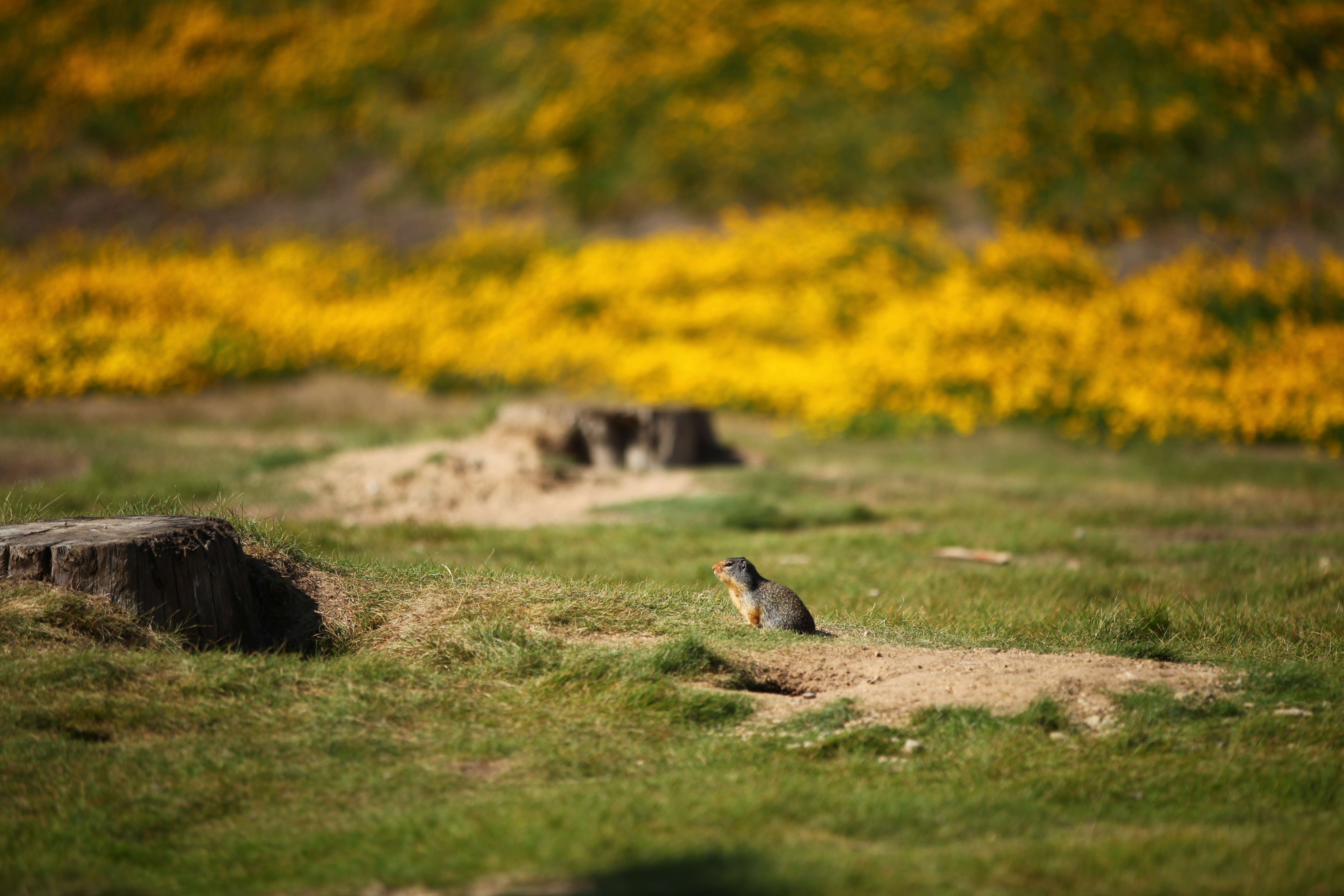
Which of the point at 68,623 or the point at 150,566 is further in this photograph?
the point at 150,566

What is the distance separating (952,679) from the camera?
4188 millimetres

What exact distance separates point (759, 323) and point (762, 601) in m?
11.0

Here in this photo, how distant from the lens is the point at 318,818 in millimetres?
3311

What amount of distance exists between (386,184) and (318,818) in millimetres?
18037

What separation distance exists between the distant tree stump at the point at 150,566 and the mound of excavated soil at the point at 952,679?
2065 mm

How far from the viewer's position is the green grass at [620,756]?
3.03m

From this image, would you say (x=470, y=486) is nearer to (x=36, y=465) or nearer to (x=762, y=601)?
(x=36, y=465)

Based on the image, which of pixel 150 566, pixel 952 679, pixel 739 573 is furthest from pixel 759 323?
pixel 150 566

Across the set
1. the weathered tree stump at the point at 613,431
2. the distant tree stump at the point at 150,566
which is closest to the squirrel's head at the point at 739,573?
the distant tree stump at the point at 150,566

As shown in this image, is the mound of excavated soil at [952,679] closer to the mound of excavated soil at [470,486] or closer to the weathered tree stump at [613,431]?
the mound of excavated soil at [470,486]

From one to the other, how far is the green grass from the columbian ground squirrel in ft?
0.47

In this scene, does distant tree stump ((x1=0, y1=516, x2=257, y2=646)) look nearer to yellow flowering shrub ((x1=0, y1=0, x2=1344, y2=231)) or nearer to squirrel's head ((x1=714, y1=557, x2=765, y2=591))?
squirrel's head ((x1=714, y1=557, x2=765, y2=591))

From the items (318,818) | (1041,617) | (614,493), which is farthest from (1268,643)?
(614,493)

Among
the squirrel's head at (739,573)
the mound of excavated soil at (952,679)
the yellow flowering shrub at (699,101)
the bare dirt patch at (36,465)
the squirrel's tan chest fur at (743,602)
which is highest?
the yellow flowering shrub at (699,101)
